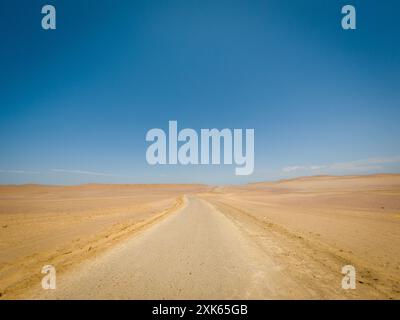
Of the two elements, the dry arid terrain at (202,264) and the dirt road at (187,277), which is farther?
the dry arid terrain at (202,264)

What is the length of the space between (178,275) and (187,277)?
290 mm

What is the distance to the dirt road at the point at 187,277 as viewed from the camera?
4.92m

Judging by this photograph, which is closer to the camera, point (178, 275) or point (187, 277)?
point (187, 277)

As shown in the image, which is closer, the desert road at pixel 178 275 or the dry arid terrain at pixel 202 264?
the desert road at pixel 178 275

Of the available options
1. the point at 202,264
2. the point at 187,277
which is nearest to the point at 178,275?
the point at 187,277

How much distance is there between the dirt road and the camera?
492 cm

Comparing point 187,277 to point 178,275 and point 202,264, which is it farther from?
point 202,264

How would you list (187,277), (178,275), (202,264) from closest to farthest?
(187,277), (178,275), (202,264)

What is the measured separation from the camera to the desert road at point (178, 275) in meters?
4.93

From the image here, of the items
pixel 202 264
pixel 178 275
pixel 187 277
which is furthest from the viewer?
pixel 202 264

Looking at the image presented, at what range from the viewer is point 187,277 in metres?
5.87
